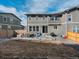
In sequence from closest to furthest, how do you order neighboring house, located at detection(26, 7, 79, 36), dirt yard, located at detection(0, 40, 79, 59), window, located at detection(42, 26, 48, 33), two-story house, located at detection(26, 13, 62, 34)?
dirt yard, located at detection(0, 40, 79, 59)
neighboring house, located at detection(26, 7, 79, 36)
two-story house, located at detection(26, 13, 62, 34)
window, located at detection(42, 26, 48, 33)

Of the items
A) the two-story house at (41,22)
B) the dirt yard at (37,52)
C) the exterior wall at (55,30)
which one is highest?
the two-story house at (41,22)

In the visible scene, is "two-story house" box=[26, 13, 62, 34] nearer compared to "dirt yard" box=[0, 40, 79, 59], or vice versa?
"dirt yard" box=[0, 40, 79, 59]

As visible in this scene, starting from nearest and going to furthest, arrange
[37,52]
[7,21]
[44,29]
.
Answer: [37,52]
[44,29]
[7,21]

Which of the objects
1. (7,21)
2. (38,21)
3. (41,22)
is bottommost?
(41,22)

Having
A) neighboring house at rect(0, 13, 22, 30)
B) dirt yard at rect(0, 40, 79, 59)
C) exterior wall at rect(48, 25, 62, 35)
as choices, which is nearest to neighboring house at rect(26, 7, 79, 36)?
exterior wall at rect(48, 25, 62, 35)

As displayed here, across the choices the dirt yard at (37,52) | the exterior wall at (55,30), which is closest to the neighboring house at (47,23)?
the exterior wall at (55,30)

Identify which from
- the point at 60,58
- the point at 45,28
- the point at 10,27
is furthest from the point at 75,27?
the point at 10,27

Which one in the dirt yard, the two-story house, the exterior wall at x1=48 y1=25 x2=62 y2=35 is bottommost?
the dirt yard

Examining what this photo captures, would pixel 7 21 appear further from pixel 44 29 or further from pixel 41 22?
pixel 44 29

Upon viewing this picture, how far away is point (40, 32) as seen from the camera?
119 feet

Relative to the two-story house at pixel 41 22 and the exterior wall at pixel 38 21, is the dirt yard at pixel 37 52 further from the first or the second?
the exterior wall at pixel 38 21

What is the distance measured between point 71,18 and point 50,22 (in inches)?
306

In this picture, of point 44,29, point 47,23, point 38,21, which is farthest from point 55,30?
point 38,21

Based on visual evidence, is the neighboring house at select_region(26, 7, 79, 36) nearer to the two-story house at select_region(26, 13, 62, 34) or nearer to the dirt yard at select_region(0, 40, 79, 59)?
the two-story house at select_region(26, 13, 62, 34)
